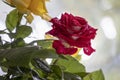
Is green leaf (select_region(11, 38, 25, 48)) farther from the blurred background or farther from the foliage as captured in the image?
the blurred background

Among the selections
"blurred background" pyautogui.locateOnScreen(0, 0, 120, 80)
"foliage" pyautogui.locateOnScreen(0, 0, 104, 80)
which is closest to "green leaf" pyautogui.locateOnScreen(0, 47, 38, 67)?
"foliage" pyautogui.locateOnScreen(0, 0, 104, 80)

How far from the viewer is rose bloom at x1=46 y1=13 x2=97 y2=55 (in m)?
0.54

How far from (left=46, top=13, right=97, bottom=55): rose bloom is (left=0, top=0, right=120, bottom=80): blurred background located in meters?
0.88

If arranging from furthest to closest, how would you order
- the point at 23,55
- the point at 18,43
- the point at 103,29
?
the point at 103,29, the point at 18,43, the point at 23,55

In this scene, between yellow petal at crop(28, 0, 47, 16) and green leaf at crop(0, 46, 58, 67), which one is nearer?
green leaf at crop(0, 46, 58, 67)

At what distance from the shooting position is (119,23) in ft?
5.74

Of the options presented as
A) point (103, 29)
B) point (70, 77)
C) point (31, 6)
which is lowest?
point (70, 77)

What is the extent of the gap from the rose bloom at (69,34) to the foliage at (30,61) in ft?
0.07

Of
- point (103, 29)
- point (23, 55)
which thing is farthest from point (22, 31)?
point (103, 29)

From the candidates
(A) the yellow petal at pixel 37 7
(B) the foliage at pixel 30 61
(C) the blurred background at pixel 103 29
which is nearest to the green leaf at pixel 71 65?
(B) the foliage at pixel 30 61

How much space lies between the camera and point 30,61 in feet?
1.71

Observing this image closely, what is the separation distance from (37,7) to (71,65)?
14cm

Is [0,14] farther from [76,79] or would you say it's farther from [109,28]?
[109,28]

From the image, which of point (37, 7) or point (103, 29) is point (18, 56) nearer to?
point (37, 7)
